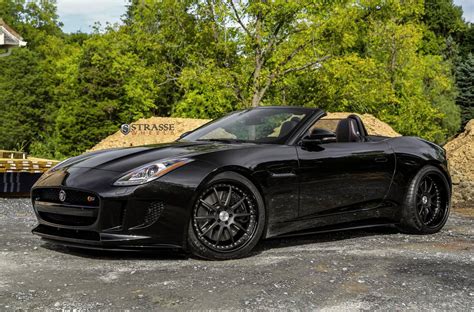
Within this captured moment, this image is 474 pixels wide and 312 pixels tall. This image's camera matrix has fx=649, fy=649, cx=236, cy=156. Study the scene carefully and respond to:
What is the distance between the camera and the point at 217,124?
272 inches

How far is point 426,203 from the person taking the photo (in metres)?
7.29

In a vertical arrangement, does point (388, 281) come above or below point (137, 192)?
below

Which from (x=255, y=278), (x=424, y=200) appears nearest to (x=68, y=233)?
(x=255, y=278)

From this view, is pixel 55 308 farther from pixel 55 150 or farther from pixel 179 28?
pixel 55 150

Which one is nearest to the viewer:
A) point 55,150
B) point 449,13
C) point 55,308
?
point 55,308

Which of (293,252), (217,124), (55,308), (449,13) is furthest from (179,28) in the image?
(449,13)

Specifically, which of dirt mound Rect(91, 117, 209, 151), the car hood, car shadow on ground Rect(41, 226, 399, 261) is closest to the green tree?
dirt mound Rect(91, 117, 209, 151)

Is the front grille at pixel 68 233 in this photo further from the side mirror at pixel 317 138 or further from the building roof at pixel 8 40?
the building roof at pixel 8 40

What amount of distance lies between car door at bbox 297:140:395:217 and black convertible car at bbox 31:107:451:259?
12 millimetres

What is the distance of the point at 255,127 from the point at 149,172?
5.16 ft

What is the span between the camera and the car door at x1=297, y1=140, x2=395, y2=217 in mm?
6012

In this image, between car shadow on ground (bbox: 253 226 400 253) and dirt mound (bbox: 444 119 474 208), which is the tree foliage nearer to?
dirt mound (bbox: 444 119 474 208)

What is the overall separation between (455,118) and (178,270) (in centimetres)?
4905

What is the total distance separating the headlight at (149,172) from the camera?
16.8 ft
